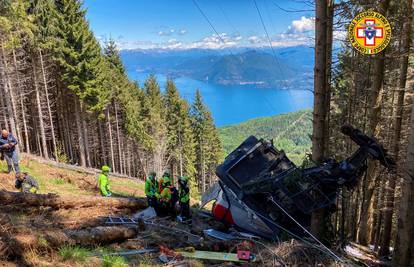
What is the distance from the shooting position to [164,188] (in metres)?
10.5

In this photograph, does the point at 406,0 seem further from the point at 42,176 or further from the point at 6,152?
the point at 42,176

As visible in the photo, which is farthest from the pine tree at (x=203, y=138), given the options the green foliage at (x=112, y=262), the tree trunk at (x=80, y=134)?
the green foliage at (x=112, y=262)

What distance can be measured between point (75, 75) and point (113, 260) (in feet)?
101

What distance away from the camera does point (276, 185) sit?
778 centimetres

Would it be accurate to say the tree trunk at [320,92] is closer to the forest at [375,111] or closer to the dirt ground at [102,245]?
the forest at [375,111]

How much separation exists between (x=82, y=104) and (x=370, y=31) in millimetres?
32001

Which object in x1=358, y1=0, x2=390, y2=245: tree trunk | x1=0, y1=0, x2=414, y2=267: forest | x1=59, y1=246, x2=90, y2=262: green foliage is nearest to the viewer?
x1=59, y1=246, x2=90, y2=262: green foliage

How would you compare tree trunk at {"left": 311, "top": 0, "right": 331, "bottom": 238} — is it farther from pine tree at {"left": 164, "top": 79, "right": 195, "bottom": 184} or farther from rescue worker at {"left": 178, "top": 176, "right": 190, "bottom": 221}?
pine tree at {"left": 164, "top": 79, "right": 195, "bottom": 184}

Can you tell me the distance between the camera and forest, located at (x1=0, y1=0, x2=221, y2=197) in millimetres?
30109

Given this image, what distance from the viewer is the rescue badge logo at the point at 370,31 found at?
966cm

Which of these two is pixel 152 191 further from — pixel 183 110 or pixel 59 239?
pixel 183 110

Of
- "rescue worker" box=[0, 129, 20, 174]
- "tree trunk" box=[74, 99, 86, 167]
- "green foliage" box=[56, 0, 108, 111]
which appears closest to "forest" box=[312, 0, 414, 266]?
"rescue worker" box=[0, 129, 20, 174]

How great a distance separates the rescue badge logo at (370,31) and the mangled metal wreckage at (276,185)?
397 centimetres

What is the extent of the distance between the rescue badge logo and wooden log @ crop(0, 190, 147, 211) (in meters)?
8.54
